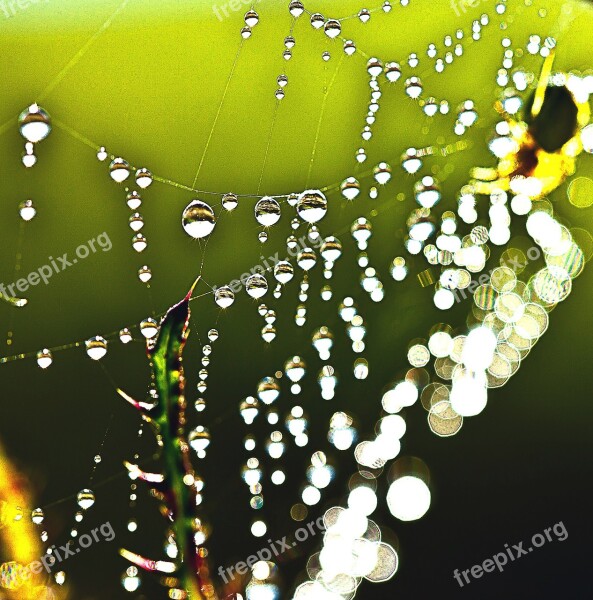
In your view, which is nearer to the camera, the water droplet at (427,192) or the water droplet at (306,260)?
the water droplet at (306,260)

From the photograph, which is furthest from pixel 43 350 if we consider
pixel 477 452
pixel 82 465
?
pixel 477 452

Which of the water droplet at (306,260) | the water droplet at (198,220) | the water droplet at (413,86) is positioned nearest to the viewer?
the water droplet at (198,220)

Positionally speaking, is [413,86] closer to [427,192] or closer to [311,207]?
[427,192]

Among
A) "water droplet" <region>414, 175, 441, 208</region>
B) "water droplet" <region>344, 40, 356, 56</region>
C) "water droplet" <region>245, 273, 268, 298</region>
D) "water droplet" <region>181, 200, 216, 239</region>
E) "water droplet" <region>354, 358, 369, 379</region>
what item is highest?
"water droplet" <region>344, 40, 356, 56</region>

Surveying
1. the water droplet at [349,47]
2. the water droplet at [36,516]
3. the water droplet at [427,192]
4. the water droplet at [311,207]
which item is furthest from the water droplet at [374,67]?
the water droplet at [36,516]

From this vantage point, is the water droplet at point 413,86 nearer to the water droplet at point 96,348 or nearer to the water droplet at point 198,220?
the water droplet at point 198,220

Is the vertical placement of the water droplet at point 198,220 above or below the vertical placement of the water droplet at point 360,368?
above

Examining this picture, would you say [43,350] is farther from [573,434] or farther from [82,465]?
[573,434]

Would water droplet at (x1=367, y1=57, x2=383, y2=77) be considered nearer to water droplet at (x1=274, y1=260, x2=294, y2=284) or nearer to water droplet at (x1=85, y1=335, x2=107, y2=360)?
water droplet at (x1=274, y1=260, x2=294, y2=284)

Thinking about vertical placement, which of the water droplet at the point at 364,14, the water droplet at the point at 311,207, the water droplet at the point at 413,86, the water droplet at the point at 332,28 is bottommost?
the water droplet at the point at 311,207

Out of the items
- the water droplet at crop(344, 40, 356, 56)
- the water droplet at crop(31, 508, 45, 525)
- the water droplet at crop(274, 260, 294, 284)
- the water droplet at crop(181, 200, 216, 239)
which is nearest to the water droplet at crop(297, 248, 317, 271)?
the water droplet at crop(274, 260, 294, 284)

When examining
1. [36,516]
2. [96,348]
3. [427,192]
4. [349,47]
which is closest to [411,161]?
[427,192]
